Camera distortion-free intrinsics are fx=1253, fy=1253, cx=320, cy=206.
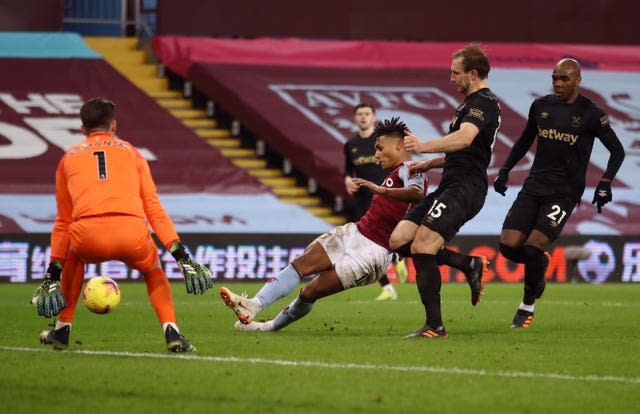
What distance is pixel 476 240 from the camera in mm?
19484

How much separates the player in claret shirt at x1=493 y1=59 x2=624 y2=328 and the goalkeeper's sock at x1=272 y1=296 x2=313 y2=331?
1.90 meters

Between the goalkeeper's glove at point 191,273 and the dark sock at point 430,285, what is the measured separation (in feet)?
6.89

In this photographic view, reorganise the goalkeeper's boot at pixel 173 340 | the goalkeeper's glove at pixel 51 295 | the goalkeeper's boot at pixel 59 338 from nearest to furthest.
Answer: the goalkeeper's glove at pixel 51 295 → the goalkeeper's boot at pixel 173 340 → the goalkeeper's boot at pixel 59 338

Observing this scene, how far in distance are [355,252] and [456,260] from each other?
2.57 feet

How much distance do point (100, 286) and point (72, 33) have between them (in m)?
18.7

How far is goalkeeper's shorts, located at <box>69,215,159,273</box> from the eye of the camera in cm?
786

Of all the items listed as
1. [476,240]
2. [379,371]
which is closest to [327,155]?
[476,240]

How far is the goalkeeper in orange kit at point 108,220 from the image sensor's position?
7859 mm

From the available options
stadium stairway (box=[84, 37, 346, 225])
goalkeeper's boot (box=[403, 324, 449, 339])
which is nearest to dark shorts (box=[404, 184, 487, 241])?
goalkeeper's boot (box=[403, 324, 449, 339])

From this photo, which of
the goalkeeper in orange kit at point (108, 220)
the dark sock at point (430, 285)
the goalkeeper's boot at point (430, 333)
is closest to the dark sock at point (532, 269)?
the dark sock at point (430, 285)

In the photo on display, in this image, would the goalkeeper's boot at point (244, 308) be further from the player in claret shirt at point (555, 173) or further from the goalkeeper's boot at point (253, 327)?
the player in claret shirt at point (555, 173)

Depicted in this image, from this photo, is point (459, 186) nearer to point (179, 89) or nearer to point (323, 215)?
point (323, 215)

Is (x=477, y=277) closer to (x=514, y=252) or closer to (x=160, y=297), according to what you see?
(x=514, y=252)

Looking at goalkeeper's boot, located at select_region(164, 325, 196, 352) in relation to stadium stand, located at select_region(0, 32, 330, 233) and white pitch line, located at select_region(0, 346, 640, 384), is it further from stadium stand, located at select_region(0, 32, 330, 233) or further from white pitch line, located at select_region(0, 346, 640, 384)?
stadium stand, located at select_region(0, 32, 330, 233)
